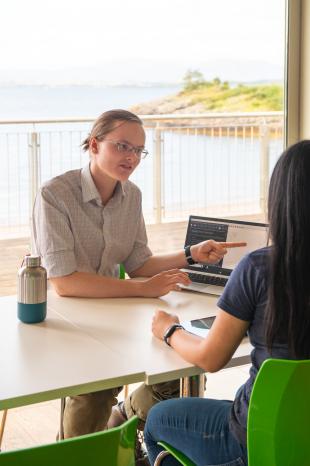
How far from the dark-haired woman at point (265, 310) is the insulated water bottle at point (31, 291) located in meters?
0.50

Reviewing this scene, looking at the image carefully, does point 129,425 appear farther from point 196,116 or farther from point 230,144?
point 230,144

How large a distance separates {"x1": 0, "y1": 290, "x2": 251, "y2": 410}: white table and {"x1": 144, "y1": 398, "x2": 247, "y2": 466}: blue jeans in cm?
11

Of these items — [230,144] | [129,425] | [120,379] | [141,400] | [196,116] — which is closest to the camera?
[129,425]

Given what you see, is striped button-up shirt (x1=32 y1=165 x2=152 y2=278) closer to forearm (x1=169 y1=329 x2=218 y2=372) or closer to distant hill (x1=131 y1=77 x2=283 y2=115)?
forearm (x1=169 y1=329 x2=218 y2=372)

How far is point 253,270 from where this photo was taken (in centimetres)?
178

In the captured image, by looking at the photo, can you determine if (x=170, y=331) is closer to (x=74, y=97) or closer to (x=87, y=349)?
(x=87, y=349)

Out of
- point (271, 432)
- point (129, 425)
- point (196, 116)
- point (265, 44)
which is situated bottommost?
point (271, 432)

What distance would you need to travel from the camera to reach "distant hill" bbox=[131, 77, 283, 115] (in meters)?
6.85

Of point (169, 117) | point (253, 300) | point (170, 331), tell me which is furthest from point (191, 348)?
point (169, 117)

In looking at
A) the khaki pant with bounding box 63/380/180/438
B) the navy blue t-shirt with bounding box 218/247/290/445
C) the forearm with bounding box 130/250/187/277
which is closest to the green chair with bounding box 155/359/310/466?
the navy blue t-shirt with bounding box 218/247/290/445

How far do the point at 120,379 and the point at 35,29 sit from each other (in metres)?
5.13

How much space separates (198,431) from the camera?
76.6 inches

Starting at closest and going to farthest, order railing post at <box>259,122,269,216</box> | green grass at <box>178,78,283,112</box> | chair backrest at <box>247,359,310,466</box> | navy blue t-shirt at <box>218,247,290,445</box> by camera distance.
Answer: chair backrest at <box>247,359,310,466</box> → navy blue t-shirt at <box>218,247,290,445</box> → railing post at <box>259,122,269,216</box> → green grass at <box>178,78,283,112</box>

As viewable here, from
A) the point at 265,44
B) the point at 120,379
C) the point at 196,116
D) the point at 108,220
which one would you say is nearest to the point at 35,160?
the point at 196,116
